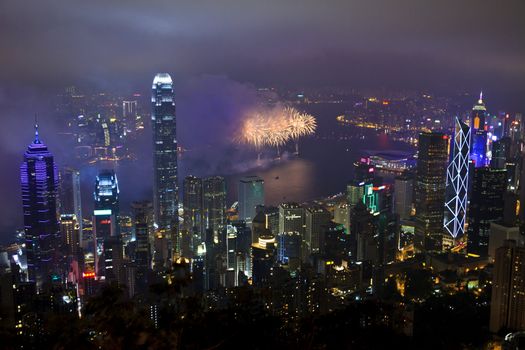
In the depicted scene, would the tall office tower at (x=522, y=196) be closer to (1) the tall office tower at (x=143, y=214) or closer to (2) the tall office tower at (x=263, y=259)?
(2) the tall office tower at (x=263, y=259)

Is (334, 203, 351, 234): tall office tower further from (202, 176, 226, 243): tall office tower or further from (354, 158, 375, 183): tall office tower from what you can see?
(202, 176, 226, 243): tall office tower

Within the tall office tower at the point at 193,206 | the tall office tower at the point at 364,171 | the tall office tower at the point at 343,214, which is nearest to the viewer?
the tall office tower at the point at 343,214

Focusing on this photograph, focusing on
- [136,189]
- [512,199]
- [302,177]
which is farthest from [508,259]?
[136,189]

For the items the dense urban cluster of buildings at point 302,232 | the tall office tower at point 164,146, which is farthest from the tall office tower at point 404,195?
the tall office tower at point 164,146

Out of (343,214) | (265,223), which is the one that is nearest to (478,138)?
(343,214)

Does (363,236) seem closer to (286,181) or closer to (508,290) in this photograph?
(286,181)

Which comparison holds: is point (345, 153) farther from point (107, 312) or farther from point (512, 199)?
point (107, 312)
